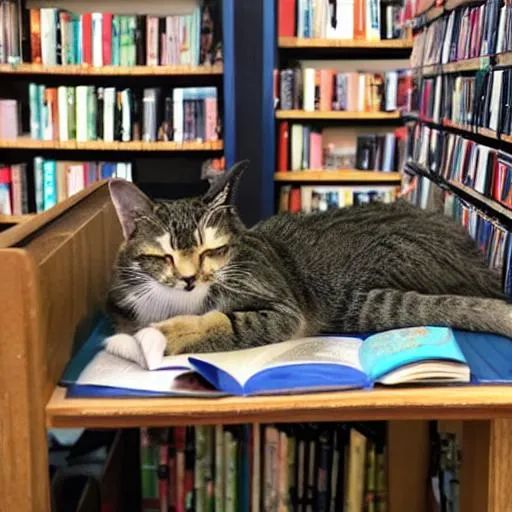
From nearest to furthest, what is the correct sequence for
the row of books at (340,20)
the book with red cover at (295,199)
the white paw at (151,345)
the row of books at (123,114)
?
the white paw at (151,345) → the row of books at (123,114) → the row of books at (340,20) → the book with red cover at (295,199)

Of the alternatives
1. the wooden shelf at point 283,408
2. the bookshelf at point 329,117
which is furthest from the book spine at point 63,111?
the wooden shelf at point 283,408

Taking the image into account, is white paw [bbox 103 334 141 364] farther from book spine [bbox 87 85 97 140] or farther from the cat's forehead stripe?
book spine [bbox 87 85 97 140]

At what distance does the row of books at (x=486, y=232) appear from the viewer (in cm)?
145

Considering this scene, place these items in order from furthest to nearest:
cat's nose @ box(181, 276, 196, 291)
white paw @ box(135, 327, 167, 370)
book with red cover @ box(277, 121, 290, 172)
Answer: book with red cover @ box(277, 121, 290, 172)
cat's nose @ box(181, 276, 196, 291)
white paw @ box(135, 327, 167, 370)

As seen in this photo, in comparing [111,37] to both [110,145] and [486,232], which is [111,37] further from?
[486,232]

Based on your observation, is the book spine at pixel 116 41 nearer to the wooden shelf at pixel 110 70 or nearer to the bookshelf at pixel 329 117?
the wooden shelf at pixel 110 70

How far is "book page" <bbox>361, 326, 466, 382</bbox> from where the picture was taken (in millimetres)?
876

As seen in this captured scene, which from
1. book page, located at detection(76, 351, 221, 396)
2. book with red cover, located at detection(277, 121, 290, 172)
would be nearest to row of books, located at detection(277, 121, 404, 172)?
book with red cover, located at detection(277, 121, 290, 172)

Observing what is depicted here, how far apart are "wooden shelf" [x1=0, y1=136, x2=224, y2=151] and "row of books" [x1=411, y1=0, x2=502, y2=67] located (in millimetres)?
1140

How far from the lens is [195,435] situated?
4.24 ft

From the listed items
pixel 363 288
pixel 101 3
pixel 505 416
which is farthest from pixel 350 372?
pixel 101 3

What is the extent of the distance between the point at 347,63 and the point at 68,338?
10.1 ft

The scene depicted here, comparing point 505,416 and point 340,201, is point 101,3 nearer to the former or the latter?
point 340,201

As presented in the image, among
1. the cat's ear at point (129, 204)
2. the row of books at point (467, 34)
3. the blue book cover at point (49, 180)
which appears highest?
the row of books at point (467, 34)
